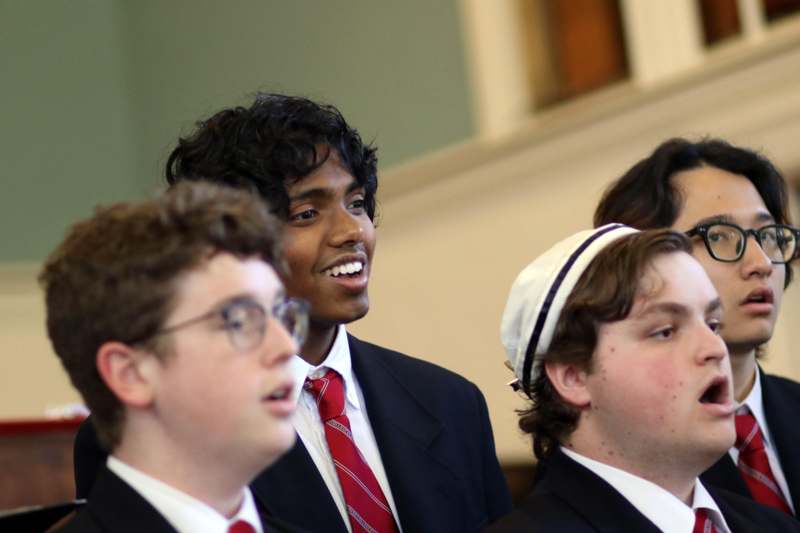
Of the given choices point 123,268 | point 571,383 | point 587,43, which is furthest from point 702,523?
point 587,43

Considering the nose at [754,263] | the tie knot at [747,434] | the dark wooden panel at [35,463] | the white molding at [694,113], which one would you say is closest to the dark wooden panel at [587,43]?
the white molding at [694,113]

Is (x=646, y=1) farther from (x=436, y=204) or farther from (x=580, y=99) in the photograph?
(x=436, y=204)

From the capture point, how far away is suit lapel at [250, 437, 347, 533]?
8.80 ft

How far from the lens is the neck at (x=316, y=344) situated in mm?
2922

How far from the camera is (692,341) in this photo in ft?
8.45

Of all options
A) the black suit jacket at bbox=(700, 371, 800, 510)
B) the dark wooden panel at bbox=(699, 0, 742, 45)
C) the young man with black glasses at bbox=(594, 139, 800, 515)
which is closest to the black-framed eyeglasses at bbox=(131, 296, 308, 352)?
the black suit jacket at bbox=(700, 371, 800, 510)

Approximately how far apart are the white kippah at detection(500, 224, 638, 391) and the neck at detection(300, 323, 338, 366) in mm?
404

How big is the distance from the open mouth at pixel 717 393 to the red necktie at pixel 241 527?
901 mm

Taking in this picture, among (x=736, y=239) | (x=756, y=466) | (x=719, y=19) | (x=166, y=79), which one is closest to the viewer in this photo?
(x=756, y=466)

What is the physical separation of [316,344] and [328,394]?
115 mm

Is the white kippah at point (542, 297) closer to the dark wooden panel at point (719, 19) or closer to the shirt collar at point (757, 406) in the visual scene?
the shirt collar at point (757, 406)

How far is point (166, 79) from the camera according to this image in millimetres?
9797

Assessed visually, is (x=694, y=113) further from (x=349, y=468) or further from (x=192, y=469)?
(x=192, y=469)

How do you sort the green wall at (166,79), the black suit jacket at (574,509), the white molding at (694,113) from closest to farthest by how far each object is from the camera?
the black suit jacket at (574,509) → the white molding at (694,113) → the green wall at (166,79)
